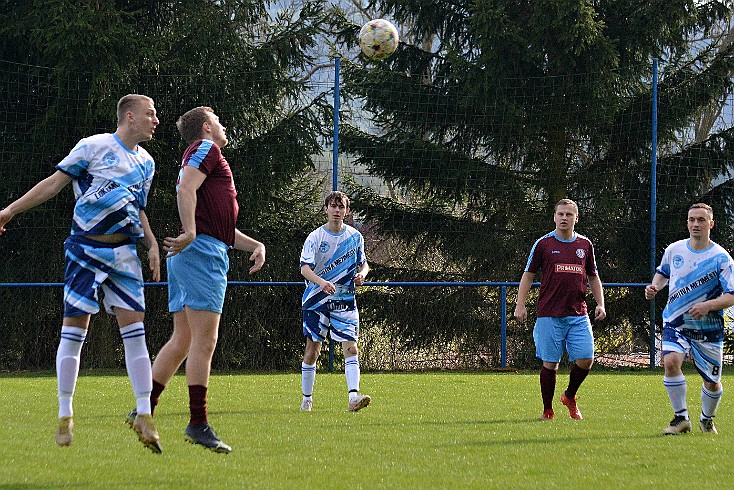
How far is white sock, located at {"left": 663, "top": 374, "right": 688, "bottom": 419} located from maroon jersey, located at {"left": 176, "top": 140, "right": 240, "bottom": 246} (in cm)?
323

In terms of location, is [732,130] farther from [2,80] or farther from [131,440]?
Result: [131,440]

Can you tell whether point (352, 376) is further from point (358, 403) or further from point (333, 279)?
point (333, 279)

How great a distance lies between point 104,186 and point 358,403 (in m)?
3.49

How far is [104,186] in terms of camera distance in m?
5.89

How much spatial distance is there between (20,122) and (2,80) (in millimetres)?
594

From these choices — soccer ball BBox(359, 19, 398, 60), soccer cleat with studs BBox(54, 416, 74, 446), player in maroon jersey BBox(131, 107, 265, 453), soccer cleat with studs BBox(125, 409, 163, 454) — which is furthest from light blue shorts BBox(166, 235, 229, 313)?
soccer ball BBox(359, 19, 398, 60)

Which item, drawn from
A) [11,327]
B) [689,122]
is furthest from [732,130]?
[11,327]

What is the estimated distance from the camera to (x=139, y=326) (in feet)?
19.4

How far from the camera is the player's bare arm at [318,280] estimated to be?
8.87 metres

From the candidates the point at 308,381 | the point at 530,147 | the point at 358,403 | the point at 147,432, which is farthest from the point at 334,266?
the point at 530,147

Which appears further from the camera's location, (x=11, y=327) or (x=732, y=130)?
(x=732, y=130)

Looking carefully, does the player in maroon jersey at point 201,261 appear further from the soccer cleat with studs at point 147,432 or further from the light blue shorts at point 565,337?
the light blue shorts at point 565,337

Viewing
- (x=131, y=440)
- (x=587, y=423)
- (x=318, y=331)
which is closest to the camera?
(x=131, y=440)

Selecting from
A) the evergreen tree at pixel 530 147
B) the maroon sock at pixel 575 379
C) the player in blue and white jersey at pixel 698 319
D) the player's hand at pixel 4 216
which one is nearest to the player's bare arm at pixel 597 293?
the maroon sock at pixel 575 379
